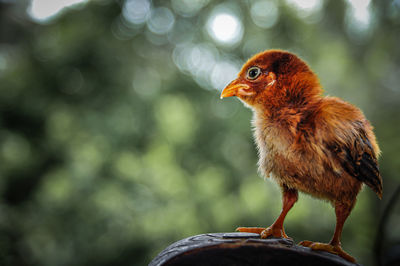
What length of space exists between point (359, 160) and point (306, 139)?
148 mm

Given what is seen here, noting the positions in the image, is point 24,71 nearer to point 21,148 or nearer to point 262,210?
point 21,148

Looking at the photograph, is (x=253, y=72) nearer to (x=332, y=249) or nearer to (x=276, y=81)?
(x=276, y=81)

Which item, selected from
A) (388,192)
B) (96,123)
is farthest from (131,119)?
(388,192)

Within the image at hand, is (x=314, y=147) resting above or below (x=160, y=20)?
below

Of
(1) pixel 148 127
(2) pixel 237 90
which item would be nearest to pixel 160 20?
(1) pixel 148 127

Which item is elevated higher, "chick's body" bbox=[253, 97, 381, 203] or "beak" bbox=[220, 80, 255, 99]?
"beak" bbox=[220, 80, 255, 99]

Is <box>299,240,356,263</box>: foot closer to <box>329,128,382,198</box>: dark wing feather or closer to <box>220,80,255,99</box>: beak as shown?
<box>329,128,382,198</box>: dark wing feather

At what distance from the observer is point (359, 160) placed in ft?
2.55

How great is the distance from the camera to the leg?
2.76 ft

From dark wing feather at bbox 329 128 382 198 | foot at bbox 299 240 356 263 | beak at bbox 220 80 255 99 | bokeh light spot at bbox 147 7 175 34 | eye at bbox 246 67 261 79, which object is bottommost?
foot at bbox 299 240 356 263

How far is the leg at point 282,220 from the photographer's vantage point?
0.84 meters

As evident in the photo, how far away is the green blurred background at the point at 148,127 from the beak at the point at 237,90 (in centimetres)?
191

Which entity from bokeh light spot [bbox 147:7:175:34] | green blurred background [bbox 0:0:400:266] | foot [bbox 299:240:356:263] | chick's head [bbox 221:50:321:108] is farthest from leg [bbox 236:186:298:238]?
bokeh light spot [bbox 147:7:175:34]

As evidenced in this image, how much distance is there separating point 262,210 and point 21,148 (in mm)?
2356
